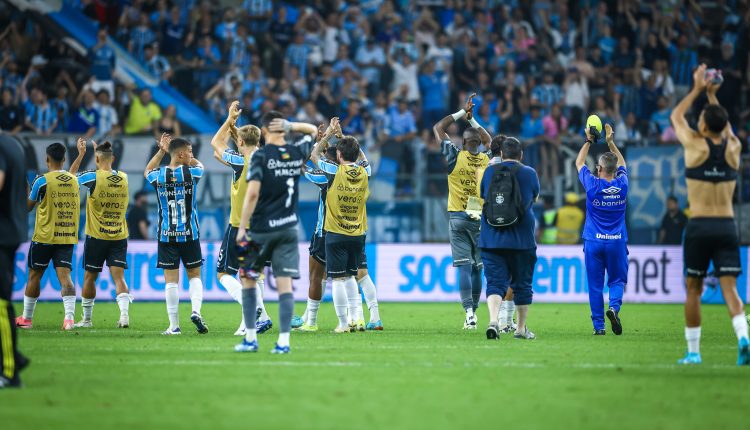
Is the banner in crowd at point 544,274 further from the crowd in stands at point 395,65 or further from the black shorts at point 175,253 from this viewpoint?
the black shorts at point 175,253

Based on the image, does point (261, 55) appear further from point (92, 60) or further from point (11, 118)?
point (11, 118)

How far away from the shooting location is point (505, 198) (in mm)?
14312

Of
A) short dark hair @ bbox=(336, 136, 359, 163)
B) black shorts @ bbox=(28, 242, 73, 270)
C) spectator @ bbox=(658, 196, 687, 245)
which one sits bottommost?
black shorts @ bbox=(28, 242, 73, 270)

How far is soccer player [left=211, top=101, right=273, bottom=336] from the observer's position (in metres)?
14.6

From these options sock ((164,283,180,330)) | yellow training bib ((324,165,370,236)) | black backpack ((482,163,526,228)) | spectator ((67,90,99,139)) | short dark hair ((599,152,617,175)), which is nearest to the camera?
black backpack ((482,163,526,228))

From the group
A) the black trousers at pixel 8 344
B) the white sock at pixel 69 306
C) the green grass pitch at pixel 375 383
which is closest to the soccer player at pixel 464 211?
the green grass pitch at pixel 375 383

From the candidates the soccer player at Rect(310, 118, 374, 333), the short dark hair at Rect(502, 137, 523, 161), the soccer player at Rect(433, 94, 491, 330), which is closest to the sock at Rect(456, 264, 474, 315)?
the soccer player at Rect(433, 94, 491, 330)

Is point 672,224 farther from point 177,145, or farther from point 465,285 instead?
point 177,145

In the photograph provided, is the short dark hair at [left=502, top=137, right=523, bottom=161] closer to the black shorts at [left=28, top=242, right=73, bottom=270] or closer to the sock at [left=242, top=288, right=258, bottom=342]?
the sock at [left=242, top=288, right=258, bottom=342]

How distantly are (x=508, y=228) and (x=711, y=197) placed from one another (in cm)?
345

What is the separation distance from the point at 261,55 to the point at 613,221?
15.9 meters

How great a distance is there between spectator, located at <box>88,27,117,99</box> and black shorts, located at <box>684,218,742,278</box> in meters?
18.9

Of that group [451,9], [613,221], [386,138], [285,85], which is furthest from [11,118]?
[613,221]

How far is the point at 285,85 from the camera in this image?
28.7 meters
